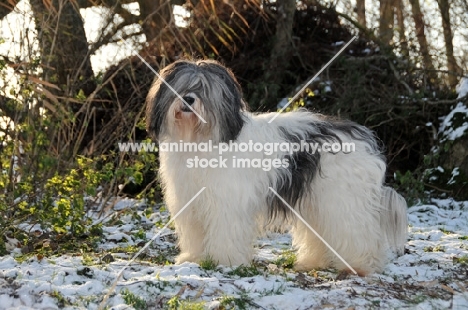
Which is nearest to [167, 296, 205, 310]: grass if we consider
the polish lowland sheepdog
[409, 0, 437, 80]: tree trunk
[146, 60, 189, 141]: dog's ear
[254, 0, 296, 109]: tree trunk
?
the polish lowland sheepdog

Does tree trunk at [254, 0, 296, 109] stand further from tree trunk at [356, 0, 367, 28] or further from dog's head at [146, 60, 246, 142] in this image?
dog's head at [146, 60, 246, 142]

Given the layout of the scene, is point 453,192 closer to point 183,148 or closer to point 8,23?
point 183,148

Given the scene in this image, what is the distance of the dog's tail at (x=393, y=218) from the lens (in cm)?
523

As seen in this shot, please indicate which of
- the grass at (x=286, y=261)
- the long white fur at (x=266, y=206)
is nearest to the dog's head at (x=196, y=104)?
the long white fur at (x=266, y=206)

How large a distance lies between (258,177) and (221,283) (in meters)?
0.99

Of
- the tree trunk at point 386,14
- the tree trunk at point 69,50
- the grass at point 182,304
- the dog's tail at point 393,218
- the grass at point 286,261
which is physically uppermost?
the tree trunk at point 386,14

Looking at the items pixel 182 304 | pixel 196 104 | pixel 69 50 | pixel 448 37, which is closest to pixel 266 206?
pixel 196 104

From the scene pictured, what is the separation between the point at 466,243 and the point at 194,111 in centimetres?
286

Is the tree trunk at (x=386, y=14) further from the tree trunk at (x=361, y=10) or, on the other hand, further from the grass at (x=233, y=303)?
the grass at (x=233, y=303)

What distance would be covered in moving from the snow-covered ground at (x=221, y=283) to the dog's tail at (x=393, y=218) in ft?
0.74

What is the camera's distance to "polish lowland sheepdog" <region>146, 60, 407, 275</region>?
4734 millimetres

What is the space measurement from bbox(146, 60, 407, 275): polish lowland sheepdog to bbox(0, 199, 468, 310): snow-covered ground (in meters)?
0.24

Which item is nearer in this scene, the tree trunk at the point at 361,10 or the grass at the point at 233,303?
the grass at the point at 233,303

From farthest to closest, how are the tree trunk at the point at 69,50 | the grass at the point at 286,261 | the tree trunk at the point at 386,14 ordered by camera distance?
the tree trunk at the point at 386,14
the tree trunk at the point at 69,50
the grass at the point at 286,261
